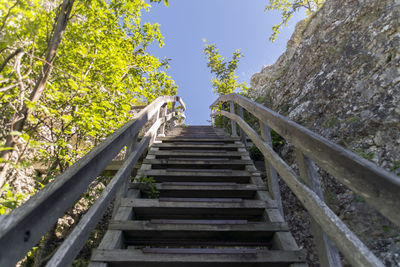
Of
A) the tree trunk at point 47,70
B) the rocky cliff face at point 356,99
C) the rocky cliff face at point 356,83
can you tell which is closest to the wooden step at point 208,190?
the rocky cliff face at point 356,99

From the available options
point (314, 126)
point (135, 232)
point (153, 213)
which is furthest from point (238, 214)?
point (314, 126)

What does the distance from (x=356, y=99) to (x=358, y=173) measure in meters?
2.67

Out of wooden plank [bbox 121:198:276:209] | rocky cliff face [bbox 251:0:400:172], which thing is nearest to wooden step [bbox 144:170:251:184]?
wooden plank [bbox 121:198:276:209]

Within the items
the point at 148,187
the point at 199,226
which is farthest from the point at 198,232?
the point at 148,187

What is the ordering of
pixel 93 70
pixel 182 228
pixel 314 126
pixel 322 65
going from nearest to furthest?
pixel 182 228 < pixel 314 126 < pixel 322 65 < pixel 93 70

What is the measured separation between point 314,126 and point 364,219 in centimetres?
173

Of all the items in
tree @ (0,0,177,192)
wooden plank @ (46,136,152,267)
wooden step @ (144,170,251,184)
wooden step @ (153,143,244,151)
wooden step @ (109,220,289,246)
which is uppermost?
tree @ (0,0,177,192)

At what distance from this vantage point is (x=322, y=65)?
441 centimetres

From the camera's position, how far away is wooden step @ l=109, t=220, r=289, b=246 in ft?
6.27

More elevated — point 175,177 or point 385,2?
point 385,2

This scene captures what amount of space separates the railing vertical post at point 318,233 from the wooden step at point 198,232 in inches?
20.9

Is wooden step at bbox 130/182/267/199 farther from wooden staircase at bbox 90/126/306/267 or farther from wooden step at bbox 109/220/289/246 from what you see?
wooden step at bbox 109/220/289/246

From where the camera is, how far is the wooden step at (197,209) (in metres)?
2.26

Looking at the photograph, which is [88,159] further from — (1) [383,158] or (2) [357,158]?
(1) [383,158]
